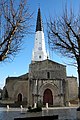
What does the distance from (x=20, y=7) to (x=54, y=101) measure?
111 ft

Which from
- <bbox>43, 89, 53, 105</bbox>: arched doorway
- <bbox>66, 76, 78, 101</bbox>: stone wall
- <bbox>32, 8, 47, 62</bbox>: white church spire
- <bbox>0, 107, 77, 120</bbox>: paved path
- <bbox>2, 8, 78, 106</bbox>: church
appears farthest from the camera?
<bbox>32, 8, 47, 62</bbox>: white church spire

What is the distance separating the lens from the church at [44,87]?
4289 cm

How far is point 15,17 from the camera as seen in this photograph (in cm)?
1201

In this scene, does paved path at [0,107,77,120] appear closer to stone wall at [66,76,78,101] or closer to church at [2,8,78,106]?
church at [2,8,78,106]

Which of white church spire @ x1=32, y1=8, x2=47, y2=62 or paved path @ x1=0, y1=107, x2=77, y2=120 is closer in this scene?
paved path @ x1=0, y1=107, x2=77, y2=120

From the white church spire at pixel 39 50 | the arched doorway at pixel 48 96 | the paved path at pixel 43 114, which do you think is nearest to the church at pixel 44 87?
the arched doorway at pixel 48 96

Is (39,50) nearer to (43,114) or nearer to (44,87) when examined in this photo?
(44,87)

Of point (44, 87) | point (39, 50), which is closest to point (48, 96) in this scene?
point (44, 87)

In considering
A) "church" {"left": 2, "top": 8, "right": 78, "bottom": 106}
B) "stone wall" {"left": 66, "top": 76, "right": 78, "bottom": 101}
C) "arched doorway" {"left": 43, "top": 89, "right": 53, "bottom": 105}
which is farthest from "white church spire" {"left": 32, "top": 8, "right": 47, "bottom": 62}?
"arched doorway" {"left": 43, "top": 89, "right": 53, "bottom": 105}

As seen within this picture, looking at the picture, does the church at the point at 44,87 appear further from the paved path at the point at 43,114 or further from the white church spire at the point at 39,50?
the paved path at the point at 43,114

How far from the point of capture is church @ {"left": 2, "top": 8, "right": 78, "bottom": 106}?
4289cm

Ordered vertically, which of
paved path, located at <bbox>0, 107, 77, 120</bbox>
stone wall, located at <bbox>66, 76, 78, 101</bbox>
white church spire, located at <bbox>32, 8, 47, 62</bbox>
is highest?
white church spire, located at <bbox>32, 8, 47, 62</bbox>

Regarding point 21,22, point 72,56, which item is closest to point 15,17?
point 21,22

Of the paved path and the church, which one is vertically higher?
the church
